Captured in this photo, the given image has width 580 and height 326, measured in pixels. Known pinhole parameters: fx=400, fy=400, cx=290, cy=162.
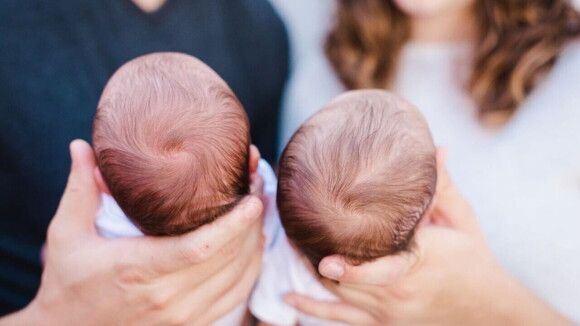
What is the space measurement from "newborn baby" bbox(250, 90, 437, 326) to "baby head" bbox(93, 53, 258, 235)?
107 millimetres

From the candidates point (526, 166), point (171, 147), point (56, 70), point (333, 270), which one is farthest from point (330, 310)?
point (56, 70)

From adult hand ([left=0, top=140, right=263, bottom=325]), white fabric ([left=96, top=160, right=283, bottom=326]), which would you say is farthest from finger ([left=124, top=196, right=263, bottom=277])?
white fabric ([left=96, top=160, right=283, bottom=326])

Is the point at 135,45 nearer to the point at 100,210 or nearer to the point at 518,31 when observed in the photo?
the point at 100,210

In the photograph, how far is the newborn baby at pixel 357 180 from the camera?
662mm

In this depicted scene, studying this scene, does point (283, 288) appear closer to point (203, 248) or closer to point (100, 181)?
point (203, 248)

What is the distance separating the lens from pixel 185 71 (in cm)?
71

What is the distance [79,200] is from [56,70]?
0.27m

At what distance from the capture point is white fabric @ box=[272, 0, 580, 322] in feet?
3.10

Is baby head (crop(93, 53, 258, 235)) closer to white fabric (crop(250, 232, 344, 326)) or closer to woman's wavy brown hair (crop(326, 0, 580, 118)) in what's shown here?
white fabric (crop(250, 232, 344, 326))

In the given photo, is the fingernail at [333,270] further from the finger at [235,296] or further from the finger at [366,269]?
the finger at [235,296]

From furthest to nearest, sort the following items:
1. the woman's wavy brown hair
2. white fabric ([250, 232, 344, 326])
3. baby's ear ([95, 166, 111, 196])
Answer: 1. the woman's wavy brown hair
2. white fabric ([250, 232, 344, 326])
3. baby's ear ([95, 166, 111, 196])

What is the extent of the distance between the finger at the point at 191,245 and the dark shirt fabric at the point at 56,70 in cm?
32

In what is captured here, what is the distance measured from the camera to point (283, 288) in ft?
2.84

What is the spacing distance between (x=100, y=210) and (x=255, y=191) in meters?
0.33
